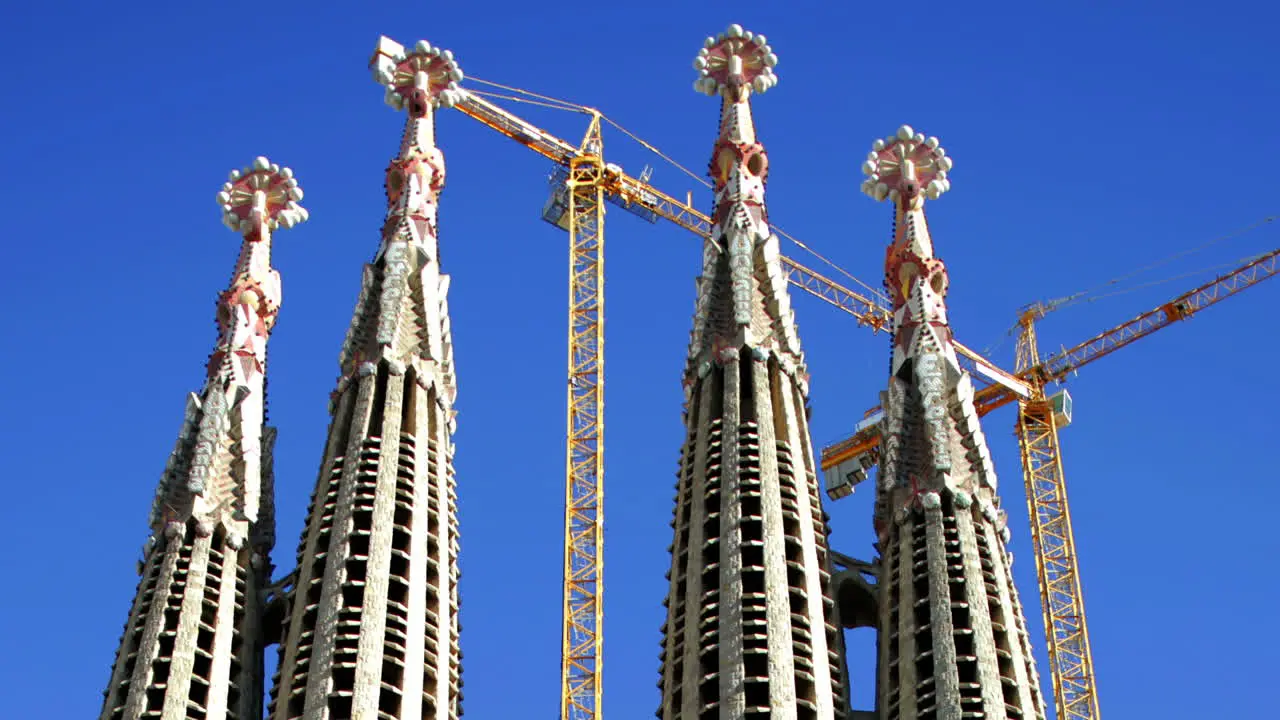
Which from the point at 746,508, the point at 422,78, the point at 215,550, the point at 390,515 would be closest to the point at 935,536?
the point at 746,508

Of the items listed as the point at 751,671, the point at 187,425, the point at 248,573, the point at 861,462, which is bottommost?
the point at 751,671

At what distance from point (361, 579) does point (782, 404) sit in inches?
492

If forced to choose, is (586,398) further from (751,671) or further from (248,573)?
(751,671)

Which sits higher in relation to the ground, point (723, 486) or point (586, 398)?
point (586, 398)

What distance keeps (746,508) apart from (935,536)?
5.01 m

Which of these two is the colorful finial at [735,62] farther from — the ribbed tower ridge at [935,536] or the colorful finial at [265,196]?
the colorful finial at [265,196]

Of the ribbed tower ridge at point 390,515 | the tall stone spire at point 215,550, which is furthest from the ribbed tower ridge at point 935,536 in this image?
the tall stone spire at point 215,550

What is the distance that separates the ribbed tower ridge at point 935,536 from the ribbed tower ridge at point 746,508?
1993 mm

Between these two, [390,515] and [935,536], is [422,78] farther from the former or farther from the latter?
[935,536]

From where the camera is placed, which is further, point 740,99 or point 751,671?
point 740,99

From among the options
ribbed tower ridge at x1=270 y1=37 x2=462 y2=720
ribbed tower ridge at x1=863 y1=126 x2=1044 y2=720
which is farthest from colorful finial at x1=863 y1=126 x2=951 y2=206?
ribbed tower ridge at x1=270 y1=37 x2=462 y2=720

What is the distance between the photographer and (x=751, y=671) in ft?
203

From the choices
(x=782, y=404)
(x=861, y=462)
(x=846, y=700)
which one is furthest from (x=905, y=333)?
(x=861, y=462)

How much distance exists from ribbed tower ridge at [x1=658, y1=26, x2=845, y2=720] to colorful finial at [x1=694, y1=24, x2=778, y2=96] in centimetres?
267
